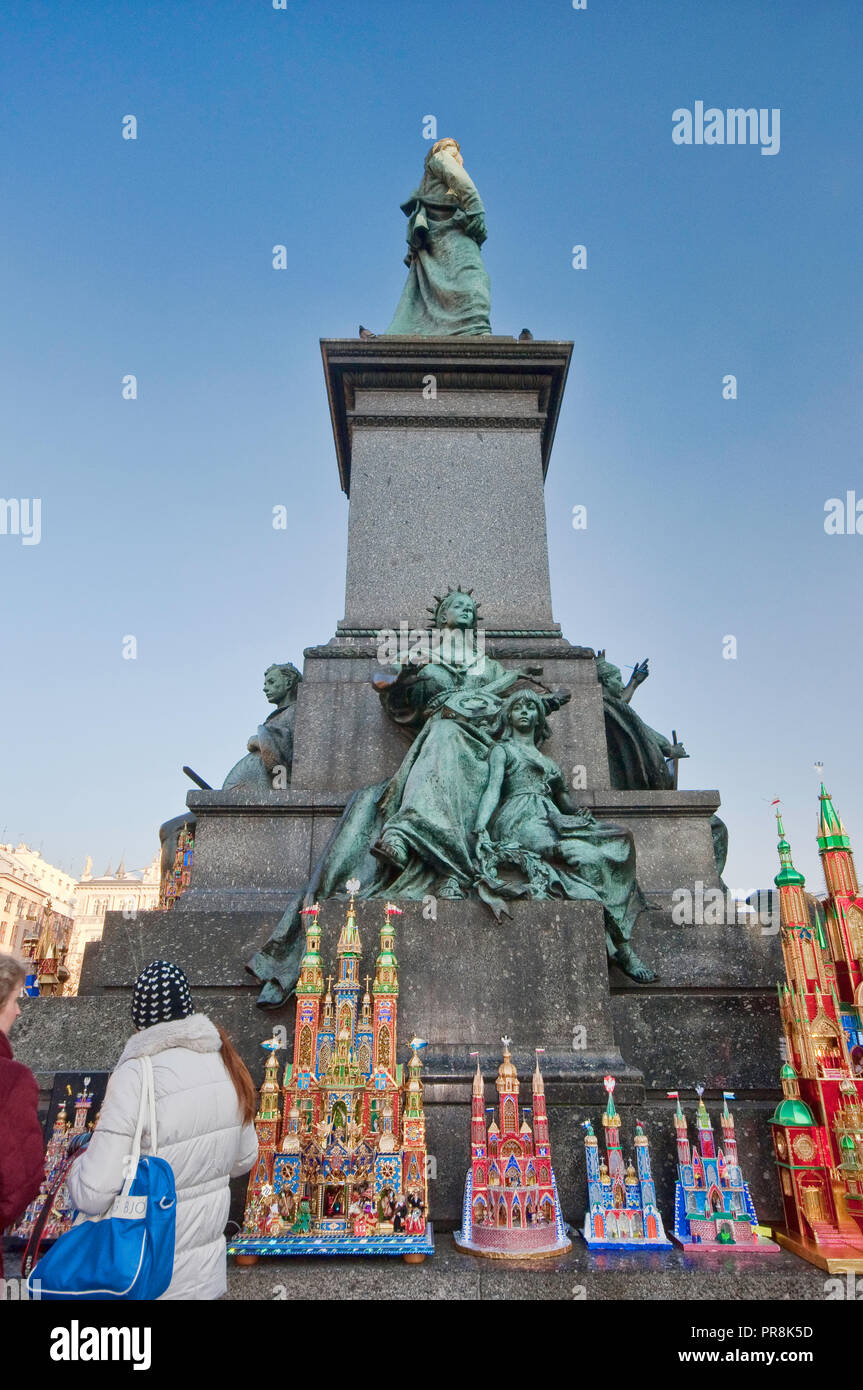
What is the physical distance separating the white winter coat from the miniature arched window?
1195 mm

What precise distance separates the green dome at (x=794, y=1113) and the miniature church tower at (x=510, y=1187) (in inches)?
50.5

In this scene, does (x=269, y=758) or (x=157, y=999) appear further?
(x=269, y=758)

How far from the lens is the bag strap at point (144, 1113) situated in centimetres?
259

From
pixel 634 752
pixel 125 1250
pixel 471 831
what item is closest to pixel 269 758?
pixel 471 831

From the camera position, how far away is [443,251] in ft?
41.5

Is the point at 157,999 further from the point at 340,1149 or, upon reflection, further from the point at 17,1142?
the point at 340,1149

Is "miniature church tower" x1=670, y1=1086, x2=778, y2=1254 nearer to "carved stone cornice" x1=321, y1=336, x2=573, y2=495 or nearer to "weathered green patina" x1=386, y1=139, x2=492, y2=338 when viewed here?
"carved stone cornice" x1=321, y1=336, x2=573, y2=495

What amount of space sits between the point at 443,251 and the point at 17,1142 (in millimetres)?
12884
